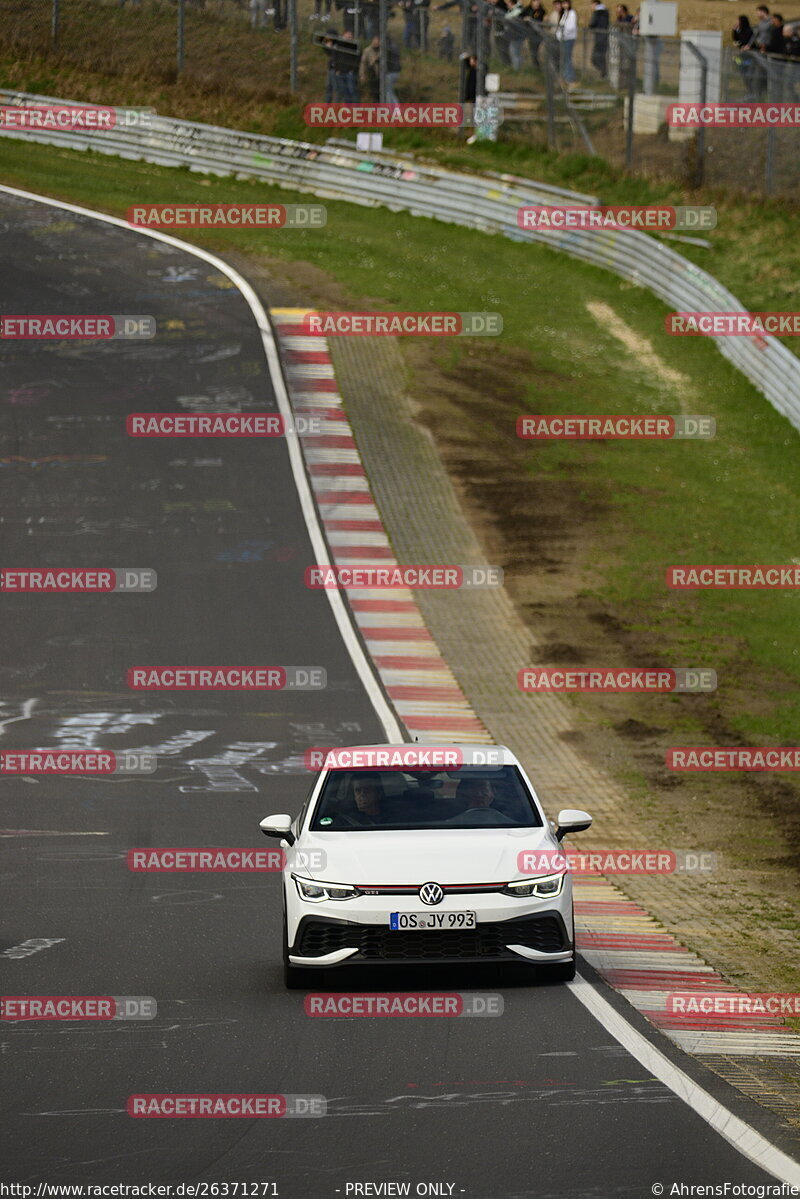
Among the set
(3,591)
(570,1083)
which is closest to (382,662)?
(3,591)

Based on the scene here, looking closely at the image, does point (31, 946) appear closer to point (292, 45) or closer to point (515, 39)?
point (515, 39)

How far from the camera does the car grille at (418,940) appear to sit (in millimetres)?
9586

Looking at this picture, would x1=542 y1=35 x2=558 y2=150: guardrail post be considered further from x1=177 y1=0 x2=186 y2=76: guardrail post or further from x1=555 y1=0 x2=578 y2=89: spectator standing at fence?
x1=177 y1=0 x2=186 y2=76: guardrail post

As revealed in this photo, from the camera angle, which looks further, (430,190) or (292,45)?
(292,45)

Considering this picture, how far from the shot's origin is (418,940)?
959 cm

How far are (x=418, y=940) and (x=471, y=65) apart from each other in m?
35.5

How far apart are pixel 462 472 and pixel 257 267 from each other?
11969 mm

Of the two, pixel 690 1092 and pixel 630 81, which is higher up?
pixel 630 81

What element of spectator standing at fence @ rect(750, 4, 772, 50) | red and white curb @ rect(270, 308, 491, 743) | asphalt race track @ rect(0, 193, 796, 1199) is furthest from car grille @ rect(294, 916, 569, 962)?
spectator standing at fence @ rect(750, 4, 772, 50)

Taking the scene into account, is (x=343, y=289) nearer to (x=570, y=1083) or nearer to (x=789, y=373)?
(x=789, y=373)

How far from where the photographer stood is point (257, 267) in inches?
1489

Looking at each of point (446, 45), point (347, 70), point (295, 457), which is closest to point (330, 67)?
point (347, 70)

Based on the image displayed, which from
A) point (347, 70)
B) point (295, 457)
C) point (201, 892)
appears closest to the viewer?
point (201, 892)

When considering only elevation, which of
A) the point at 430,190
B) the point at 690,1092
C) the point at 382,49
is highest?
the point at 382,49
